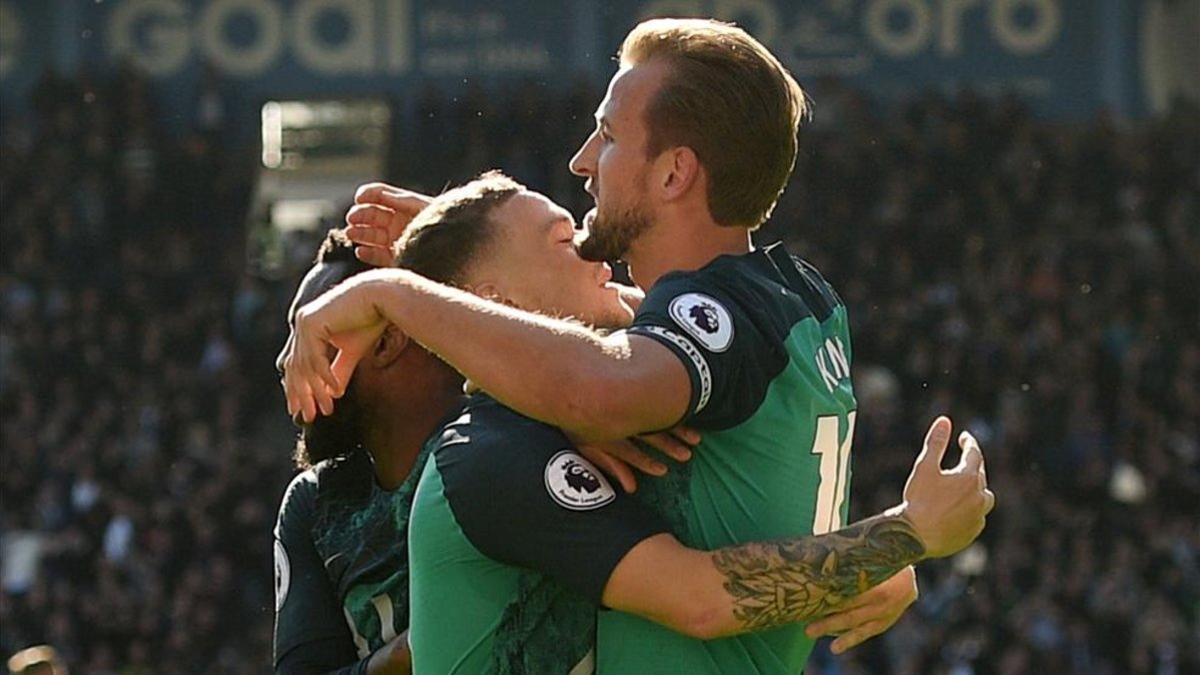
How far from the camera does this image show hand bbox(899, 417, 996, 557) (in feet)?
11.8

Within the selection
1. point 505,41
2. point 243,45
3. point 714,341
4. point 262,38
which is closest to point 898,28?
point 505,41

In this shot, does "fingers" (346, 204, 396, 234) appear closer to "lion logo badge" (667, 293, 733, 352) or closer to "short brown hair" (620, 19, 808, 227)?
"short brown hair" (620, 19, 808, 227)

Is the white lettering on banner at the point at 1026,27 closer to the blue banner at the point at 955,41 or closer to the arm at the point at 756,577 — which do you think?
the blue banner at the point at 955,41

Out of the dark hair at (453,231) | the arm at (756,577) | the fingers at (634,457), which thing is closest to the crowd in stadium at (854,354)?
the dark hair at (453,231)

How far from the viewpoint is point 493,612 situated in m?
3.53

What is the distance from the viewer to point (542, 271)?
3926mm

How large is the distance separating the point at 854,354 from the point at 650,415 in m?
18.9

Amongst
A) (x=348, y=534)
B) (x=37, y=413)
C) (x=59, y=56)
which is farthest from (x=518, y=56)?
(x=348, y=534)

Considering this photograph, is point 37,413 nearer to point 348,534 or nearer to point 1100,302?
point 1100,302

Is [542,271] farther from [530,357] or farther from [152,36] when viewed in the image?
[152,36]

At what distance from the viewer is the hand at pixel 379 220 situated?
434 centimetres

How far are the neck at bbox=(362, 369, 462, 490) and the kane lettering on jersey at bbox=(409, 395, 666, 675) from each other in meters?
0.61

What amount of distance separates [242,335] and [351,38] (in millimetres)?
6151

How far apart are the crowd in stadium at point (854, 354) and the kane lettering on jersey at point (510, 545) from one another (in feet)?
44.7
